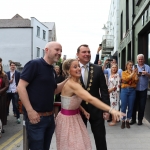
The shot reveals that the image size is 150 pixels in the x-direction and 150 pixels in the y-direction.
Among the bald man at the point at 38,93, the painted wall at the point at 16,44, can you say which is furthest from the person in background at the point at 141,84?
the painted wall at the point at 16,44

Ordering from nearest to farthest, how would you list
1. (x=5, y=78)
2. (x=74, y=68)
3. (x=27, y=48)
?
(x=74, y=68) < (x=5, y=78) < (x=27, y=48)

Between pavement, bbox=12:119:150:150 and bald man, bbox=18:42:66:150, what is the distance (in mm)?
2377

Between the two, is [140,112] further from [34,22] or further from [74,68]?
[34,22]

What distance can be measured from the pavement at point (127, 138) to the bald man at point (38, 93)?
238cm

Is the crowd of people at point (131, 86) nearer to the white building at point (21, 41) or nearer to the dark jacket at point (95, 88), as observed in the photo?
the dark jacket at point (95, 88)

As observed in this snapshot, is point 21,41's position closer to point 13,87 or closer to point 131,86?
point 13,87

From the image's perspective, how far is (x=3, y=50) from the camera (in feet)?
147

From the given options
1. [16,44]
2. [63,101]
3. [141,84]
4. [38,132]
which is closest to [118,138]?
[141,84]

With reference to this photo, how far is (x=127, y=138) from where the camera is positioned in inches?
252

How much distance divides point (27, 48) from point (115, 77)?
121 feet

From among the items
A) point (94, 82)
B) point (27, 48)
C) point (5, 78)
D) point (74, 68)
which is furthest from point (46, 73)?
point (27, 48)

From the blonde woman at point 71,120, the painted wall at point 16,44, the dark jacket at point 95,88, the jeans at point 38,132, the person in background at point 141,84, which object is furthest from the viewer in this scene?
the painted wall at point 16,44

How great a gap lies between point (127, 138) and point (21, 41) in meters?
39.2

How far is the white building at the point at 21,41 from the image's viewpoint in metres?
43.5
